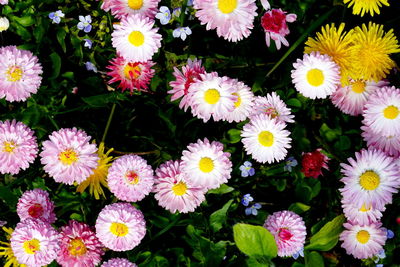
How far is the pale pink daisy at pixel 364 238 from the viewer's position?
2262mm

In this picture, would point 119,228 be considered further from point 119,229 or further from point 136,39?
point 136,39

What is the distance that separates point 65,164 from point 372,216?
4.45ft

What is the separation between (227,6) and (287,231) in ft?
3.27

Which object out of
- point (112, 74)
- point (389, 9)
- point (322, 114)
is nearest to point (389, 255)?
point (322, 114)

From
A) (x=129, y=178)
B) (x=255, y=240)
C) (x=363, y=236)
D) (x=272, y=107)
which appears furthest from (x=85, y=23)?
(x=363, y=236)

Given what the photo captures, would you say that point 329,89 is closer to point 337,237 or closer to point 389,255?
point 337,237

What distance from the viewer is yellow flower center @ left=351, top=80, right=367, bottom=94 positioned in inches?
91.1

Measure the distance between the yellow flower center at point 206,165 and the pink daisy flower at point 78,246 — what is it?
1.76ft

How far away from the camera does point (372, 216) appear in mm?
2211

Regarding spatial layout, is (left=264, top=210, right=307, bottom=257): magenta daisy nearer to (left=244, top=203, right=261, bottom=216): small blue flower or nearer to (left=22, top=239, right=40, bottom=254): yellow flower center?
(left=244, top=203, right=261, bottom=216): small blue flower

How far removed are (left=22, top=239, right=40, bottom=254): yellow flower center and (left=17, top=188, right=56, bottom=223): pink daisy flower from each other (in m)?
0.12

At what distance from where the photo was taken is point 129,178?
1970mm

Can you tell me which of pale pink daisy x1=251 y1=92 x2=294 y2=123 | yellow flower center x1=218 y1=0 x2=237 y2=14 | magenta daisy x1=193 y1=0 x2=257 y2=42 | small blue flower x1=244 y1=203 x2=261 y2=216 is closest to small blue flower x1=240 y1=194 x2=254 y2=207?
small blue flower x1=244 y1=203 x2=261 y2=216

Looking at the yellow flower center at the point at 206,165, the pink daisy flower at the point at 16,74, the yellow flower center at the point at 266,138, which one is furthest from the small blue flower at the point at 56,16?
the yellow flower center at the point at 266,138
